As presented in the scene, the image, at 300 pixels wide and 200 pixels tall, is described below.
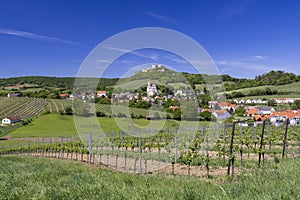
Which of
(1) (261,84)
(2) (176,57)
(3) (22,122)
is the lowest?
(3) (22,122)

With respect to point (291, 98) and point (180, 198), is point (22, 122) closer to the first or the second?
point (180, 198)

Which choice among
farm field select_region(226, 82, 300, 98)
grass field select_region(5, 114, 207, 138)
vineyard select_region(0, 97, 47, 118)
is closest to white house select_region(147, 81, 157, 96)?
grass field select_region(5, 114, 207, 138)

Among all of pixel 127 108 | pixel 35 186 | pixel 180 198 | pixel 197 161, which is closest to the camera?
pixel 180 198

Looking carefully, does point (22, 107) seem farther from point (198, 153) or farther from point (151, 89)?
point (198, 153)

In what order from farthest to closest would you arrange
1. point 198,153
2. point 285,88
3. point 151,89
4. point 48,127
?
1. point 285,88
2. point 48,127
3. point 198,153
4. point 151,89

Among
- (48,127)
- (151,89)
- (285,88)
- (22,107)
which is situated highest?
(285,88)

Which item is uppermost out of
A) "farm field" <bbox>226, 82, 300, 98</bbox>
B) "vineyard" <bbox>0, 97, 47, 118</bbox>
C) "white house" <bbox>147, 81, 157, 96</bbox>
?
"farm field" <bbox>226, 82, 300, 98</bbox>

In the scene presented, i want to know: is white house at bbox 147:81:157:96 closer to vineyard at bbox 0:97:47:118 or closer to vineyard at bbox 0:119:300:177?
vineyard at bbox 0:119:300:177

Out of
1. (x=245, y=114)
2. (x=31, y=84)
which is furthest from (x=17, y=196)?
(x=31, y=84)

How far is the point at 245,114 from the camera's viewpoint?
49.1m

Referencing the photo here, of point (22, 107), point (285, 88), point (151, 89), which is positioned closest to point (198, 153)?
point (151, 89)

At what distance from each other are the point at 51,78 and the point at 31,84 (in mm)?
10093

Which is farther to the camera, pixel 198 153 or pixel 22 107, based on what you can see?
pixel 22 107

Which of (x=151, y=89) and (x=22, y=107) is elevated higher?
(x=151, y=89)
